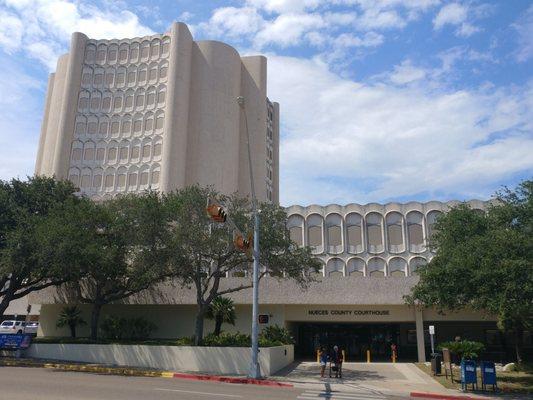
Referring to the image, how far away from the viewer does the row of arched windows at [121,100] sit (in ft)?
259

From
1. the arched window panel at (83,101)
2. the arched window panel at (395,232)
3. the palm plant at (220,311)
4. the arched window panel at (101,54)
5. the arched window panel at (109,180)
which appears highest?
the arched window panel at (101,54)

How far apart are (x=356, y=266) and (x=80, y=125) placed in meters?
50.5

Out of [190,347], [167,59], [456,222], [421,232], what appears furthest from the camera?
[167,59]

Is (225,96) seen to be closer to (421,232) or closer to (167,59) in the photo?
(167,59)

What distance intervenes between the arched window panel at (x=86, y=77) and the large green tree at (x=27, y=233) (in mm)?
50182

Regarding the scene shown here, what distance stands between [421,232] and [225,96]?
132 feet

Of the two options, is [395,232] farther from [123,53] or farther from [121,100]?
[123,53]

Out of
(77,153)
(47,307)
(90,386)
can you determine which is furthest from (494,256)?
(77,153)

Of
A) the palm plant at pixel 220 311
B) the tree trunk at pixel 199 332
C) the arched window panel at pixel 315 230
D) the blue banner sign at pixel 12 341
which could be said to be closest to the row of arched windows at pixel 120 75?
the arched window panel at pixel 315 230

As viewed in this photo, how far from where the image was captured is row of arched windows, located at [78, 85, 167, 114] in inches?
3103

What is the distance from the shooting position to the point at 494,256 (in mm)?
20250

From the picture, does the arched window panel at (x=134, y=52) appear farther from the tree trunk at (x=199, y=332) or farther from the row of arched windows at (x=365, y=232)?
the tree trunk at (x=199, y=332)

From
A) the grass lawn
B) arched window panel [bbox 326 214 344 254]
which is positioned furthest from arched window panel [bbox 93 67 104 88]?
the grass lawn

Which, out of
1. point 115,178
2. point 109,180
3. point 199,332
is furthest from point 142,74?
point 199,332
